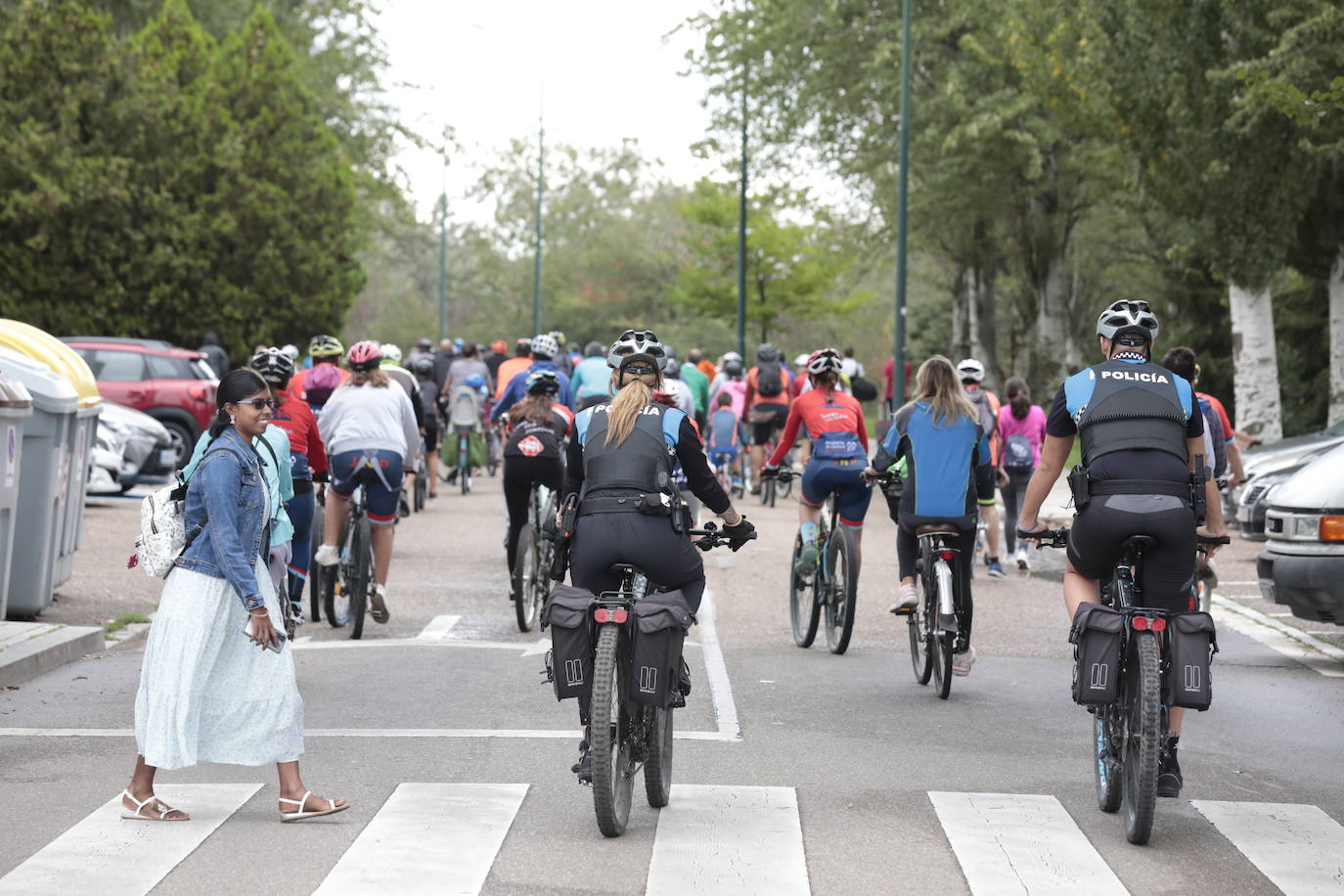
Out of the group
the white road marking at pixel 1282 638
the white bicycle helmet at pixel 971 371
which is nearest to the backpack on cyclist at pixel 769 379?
→ the white bicycle helmet at pixel 971 371

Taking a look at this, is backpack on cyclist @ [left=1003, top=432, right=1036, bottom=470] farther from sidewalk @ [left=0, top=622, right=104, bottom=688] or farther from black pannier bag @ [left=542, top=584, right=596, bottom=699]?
black pannier bag @ [left=542, top=584, right=596, bottom=699]

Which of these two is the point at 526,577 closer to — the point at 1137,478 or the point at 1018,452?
the point at 1018,452

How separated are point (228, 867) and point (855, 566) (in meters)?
5.61

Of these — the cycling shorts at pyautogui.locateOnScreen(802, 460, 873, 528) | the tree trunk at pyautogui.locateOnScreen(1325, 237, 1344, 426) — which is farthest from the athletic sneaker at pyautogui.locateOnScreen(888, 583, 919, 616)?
the tree trunk at pyautogui.locateOnScreen(1325, 237, 1344, 426)

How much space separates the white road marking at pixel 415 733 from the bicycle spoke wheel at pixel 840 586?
8.44ft

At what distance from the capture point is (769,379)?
73.4 feet

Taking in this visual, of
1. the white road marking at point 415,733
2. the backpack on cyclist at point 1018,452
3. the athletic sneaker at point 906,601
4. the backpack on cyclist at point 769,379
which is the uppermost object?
the backpack on cyclist at point 769,379

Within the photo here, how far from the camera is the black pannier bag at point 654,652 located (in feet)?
21.8

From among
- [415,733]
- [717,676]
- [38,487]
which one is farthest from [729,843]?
[38,487]

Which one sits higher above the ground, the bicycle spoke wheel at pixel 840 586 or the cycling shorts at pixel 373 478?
the cycling shorts at pixel 373 478

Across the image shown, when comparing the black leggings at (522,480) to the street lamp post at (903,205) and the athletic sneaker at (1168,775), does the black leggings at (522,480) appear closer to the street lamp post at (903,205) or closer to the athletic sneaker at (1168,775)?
the athletic sneaker at (1168,775)

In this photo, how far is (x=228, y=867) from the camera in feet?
20.3

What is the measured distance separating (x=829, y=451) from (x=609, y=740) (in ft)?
16.9

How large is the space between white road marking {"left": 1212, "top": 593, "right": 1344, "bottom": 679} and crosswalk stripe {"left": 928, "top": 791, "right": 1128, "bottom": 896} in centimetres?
462
